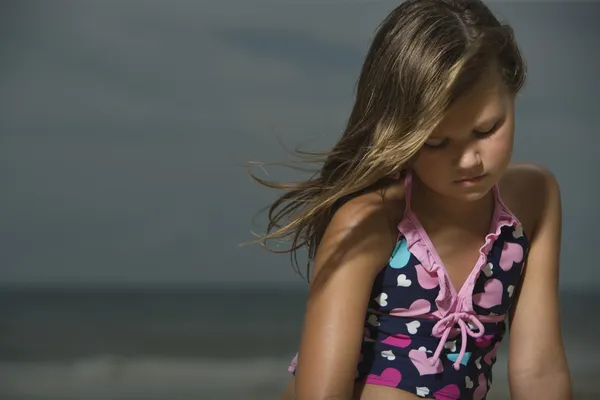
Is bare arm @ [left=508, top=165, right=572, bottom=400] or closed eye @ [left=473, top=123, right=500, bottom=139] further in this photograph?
bare arm @ [left=508, top=165, right=572, bottom=400]

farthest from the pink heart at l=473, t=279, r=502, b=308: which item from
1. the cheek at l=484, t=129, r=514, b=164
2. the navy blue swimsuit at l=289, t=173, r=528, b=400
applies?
the cheek at l=484, t=129, r=514, b=164

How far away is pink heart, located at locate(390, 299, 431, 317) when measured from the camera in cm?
142

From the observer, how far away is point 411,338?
1.43 m

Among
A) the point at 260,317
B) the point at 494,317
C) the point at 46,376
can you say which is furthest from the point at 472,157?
the point at 260,317

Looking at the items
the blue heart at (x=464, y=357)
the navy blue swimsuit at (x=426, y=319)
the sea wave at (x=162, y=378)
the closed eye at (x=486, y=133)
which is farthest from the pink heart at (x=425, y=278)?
the sea wave at (x=162, y=378)

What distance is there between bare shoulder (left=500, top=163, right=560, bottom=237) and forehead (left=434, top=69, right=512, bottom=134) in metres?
0.24

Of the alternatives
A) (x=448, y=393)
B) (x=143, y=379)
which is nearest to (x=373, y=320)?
(x=448, y=393)

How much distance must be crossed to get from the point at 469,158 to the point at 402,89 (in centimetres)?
12

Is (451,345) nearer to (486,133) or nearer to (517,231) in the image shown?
(517,231)

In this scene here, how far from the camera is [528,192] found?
1537mm

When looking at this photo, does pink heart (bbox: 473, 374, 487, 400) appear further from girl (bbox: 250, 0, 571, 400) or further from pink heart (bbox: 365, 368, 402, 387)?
pink heart (bbox: 365, 368, 402, 387)

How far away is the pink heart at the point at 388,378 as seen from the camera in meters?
1.41

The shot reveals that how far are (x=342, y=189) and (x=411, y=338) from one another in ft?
0.74

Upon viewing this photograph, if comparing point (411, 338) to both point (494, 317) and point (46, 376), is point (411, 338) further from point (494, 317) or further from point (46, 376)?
point (46, 376)
